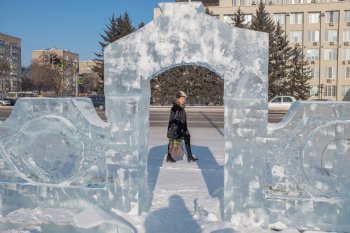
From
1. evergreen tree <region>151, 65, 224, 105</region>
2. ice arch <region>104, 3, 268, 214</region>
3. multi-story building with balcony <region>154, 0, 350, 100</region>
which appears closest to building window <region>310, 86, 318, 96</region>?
multi-story building with balcony <region>154, 0, 350, 100</region>

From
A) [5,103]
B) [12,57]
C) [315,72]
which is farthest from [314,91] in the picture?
[12,57]

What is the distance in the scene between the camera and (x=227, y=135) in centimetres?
477

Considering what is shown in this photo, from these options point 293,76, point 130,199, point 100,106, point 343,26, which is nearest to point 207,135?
point 130,199

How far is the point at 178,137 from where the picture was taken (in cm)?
857

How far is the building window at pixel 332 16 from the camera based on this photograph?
167 feet

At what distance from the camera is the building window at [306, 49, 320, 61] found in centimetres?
5252

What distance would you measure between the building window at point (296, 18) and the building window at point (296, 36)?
4.80ft

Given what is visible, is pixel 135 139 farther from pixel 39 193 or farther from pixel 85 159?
pixel 39 193

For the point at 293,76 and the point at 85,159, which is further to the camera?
the point at 293,76

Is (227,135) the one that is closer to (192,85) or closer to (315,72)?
(192,85)

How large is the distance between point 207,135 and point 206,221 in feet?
27.9

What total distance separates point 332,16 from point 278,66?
19.4 meters

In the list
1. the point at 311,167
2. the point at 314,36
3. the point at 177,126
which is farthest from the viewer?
the point at 314,36

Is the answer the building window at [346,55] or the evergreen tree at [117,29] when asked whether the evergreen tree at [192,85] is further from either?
the building window at [346,55]
